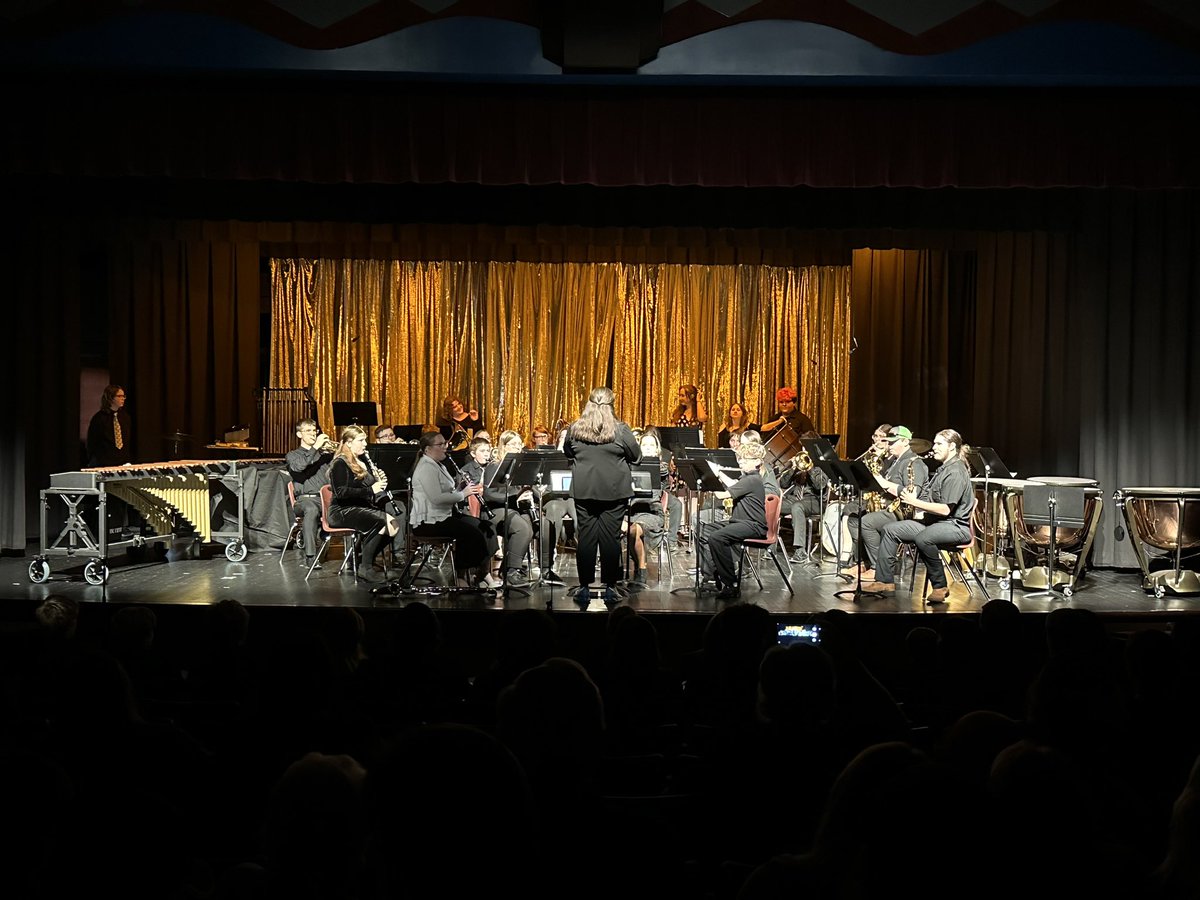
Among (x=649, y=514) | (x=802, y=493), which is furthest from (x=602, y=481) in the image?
(x=802, y=493)

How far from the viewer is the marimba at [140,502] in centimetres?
916

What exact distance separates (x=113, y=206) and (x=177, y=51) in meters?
1.94

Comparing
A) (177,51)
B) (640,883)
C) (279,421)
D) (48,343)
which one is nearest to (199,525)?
(48,343)

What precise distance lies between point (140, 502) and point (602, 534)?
185 inches

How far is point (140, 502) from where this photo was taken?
10227 mm

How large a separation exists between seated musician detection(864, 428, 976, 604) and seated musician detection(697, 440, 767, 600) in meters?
1.05

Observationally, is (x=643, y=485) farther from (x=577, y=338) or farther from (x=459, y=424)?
(x=577, y=338)

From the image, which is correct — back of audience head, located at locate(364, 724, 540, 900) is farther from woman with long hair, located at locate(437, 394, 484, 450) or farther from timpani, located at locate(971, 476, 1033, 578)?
woman with long hair, located at locate(437, 394, 484, 450)

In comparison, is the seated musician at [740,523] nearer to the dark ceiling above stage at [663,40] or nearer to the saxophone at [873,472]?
the saxophone at [873,472]

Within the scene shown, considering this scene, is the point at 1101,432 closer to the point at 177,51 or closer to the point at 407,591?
the point at 407,591

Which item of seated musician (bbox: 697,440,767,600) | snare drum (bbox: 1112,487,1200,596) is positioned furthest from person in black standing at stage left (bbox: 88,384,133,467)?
snare drum (bbox: 1112,487,1200,596)

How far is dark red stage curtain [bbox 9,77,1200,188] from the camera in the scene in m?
8.52

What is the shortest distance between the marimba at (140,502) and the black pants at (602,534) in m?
3.77

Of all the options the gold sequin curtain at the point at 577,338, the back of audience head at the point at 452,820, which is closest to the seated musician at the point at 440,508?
the back of audience head at the point at 452,820
